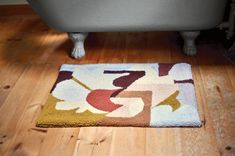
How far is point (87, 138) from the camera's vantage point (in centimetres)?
141

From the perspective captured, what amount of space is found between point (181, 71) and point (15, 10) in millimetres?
1527

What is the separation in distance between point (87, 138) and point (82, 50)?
74 centimetres

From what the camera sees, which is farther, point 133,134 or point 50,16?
point 50,16

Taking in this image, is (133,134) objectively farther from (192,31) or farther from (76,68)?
(192,31)

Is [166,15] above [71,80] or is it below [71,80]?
above

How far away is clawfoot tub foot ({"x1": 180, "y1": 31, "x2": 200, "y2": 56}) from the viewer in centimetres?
186

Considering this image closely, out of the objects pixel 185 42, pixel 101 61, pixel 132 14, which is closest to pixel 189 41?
pixel 185 42

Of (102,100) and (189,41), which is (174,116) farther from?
(189,41)

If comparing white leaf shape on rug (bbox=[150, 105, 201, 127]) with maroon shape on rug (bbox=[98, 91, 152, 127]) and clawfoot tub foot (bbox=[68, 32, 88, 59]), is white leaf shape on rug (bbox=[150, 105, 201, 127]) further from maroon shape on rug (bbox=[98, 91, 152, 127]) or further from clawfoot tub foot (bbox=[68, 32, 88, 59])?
clawfoot tub foot (bbox=[68, 32, 88, 59])

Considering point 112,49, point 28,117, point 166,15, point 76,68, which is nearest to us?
point 28,117

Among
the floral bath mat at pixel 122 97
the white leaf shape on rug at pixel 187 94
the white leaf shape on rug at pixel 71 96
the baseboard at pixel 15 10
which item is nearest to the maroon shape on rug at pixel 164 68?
the floral bath mat at pixel 122 97

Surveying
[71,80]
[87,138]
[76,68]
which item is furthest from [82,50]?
[87,138]

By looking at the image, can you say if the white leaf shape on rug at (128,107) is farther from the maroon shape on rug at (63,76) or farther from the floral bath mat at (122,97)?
the maroon shape on rug at (63,76)

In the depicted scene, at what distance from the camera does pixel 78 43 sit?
1.98 m
